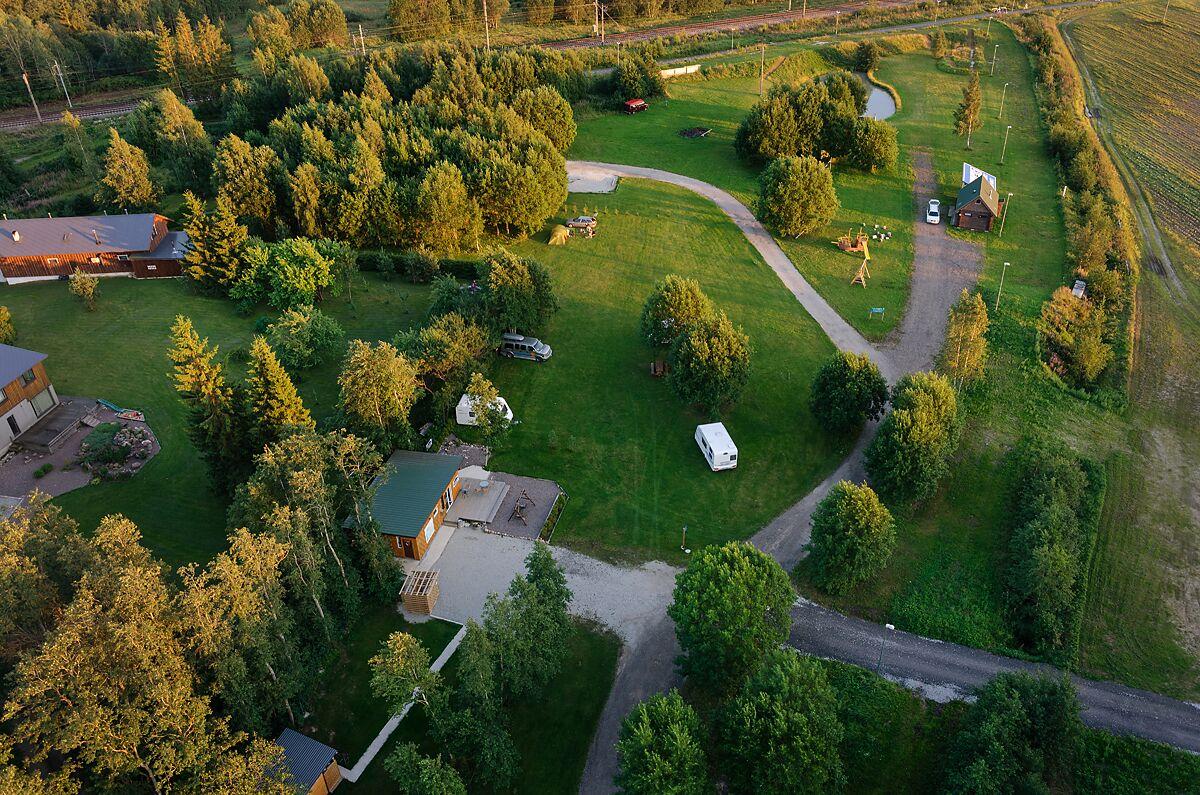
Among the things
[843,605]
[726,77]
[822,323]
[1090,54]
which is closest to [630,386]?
[822,323]

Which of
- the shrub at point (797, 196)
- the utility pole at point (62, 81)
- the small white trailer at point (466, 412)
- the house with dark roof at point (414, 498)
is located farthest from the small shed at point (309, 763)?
the utility pole at point (62, 81)

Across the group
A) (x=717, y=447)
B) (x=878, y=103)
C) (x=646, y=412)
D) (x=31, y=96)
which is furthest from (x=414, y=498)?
(x=31, y=96)

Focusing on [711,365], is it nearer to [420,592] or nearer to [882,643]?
[882,643]

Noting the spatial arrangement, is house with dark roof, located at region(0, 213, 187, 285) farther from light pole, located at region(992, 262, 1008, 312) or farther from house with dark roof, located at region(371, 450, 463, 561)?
light pole, located at region(992, 262, 1008, 312)

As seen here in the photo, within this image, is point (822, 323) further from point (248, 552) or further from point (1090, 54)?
point (1090, 54)

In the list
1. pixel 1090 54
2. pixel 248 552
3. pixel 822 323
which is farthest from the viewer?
pixel 1090 54
